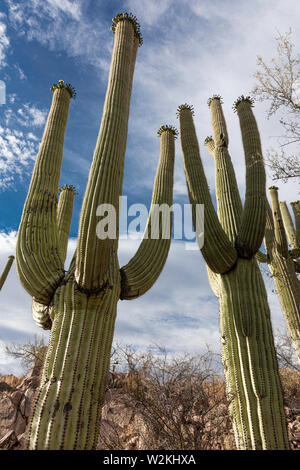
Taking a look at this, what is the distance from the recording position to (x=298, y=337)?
7.23 meters

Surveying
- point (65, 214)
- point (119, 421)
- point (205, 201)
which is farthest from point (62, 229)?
point (119, 421)

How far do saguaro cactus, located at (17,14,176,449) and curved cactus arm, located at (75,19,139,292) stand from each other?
1 centimetres

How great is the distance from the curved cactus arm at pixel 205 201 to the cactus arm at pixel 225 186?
0.44m

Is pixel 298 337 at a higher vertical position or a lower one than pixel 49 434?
higher

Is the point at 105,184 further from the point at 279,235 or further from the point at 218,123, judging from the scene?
the point at 279,235

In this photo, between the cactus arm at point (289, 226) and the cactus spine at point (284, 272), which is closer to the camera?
the cactus spine at point (284, 272)

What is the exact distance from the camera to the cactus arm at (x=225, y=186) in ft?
19.8

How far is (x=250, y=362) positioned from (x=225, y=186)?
3.29 m

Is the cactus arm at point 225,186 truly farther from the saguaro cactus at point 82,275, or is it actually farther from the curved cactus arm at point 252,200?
the saguaro cactus at point 82,275

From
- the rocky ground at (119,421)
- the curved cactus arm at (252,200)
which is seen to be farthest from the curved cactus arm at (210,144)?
the rocky ground at (119,421)

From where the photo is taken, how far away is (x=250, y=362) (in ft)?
15.3
